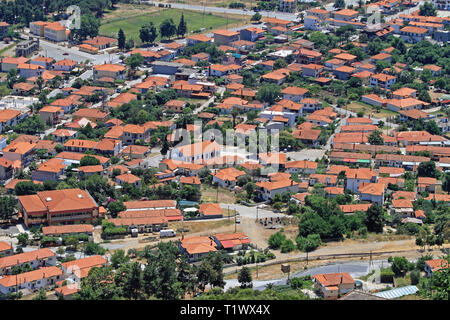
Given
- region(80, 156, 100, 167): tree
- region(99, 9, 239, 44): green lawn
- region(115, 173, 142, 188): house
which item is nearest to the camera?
region(115, 173, 142, 188): house

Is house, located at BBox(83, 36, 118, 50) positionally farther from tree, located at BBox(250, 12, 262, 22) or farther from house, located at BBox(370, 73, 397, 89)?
house, located at BBox(370, 73, 397, 89)

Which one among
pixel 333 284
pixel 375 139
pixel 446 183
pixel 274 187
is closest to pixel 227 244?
pixel 333 284

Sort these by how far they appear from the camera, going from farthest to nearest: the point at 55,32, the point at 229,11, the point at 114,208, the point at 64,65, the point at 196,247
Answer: the point at 229,11 < the point at 55,32 < the point at 64,65 < the point at 114,208 < the point at 196,247

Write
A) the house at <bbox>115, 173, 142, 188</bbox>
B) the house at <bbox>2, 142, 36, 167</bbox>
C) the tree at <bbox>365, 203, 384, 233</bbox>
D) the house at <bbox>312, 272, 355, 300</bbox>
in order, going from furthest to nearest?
1. the house at <bbox>2, 142, 36, 167</bbox>
2. the house at <bbox>115, 173, 142, 188</bbox>
3. the tree at <bbox>365, 203, 384, 233</bbox>
4. the house at <bbox>312, 272, 355, 300</bbox>

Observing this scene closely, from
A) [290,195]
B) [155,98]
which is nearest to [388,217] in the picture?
[290,195]

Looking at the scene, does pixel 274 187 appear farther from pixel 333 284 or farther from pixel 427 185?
pixel 333 284

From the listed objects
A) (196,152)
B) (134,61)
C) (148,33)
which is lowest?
(196,152)

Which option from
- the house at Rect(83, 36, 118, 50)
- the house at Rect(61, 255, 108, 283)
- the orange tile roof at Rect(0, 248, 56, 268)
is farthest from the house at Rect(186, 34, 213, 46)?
the house at Rect(61, 255, 108, 283)
